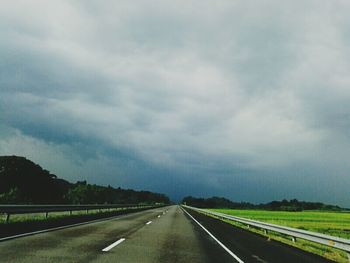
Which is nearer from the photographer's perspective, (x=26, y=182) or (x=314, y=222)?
(x=314, y=222)

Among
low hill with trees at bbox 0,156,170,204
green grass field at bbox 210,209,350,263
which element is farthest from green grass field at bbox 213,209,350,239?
low hill with trees at bbox 0,156,170,204

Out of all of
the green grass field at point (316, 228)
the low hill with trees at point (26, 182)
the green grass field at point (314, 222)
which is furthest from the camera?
the low hill with trees at point (26, 182)

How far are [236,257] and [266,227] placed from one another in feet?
32.6

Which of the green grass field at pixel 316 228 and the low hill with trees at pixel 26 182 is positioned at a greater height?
the low hill with trees at pixel 26 182

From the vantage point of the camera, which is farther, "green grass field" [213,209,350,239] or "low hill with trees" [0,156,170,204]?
"low hill with trees" [0,156,170,204]

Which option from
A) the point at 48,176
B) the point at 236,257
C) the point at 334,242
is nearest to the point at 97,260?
the point at 236,257

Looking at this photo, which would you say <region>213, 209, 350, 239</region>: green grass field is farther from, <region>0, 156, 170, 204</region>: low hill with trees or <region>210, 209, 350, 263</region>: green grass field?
<region>0, 156, 170, 204</region>: low hill with trees

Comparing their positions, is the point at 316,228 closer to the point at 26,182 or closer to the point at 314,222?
the point at 314,222

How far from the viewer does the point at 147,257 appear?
977 cm

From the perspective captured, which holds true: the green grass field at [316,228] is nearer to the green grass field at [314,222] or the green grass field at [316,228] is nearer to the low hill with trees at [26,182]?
the green grass field at [314,222]

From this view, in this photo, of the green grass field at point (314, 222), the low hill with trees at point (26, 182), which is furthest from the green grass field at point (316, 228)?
the low hill with trees at point (26, 182)

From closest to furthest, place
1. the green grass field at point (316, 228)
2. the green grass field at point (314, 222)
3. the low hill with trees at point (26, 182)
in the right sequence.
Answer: the green grass field at point (316, 228) → the green grass field at point (314, 222) → the low hill with trees at point (26, 182)

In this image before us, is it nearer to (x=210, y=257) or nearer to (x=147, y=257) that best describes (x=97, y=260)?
(x=147, y=257)

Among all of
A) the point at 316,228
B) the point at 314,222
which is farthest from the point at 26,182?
the point at 316,228
